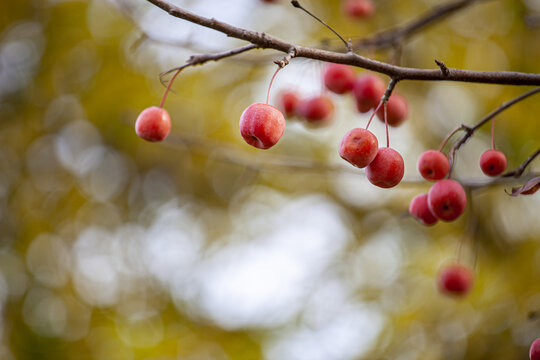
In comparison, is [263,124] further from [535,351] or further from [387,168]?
[535,351]

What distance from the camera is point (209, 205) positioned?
391 cm

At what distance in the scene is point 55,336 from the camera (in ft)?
9.73

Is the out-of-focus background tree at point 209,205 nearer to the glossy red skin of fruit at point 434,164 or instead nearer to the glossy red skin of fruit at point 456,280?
the glossy red skin of fruit at point 456,280

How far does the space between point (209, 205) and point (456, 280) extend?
98.5 inches

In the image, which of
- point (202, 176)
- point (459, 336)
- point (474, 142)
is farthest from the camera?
point (202, 176)

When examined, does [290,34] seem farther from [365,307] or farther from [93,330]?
[93,330]

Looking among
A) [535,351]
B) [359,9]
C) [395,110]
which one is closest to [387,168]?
[535,351]

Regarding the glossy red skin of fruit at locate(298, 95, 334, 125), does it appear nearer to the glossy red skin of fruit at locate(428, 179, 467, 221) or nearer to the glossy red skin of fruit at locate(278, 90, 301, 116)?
the glossy red skin of fruit at locate(278, 90, 301, 116)

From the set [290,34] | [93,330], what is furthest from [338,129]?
[93,330]

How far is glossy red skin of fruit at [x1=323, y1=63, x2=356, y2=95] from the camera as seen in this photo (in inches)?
67.0

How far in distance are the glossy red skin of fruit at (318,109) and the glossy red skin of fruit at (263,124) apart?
2.78 feet

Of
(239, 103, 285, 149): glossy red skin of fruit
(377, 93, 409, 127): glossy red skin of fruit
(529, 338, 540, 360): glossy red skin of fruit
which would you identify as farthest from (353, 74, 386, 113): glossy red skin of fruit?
(529, 338, 540, 360): glossy red skin of fruit

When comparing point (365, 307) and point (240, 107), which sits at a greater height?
point (240, 107)

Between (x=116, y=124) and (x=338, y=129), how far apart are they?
1.85 metres
